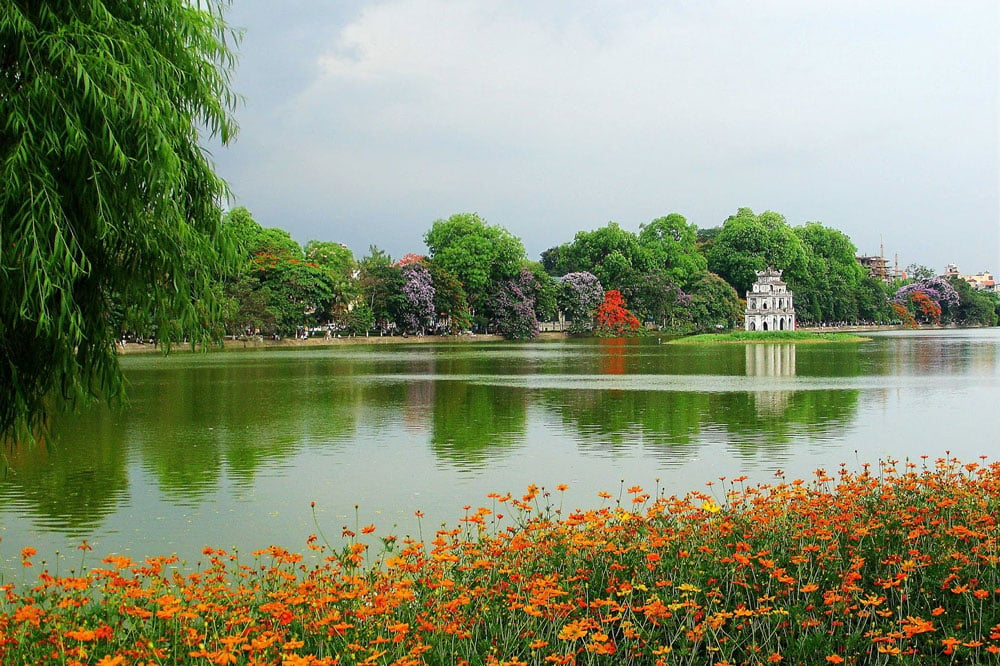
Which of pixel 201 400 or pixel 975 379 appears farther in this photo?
pixel 975 379

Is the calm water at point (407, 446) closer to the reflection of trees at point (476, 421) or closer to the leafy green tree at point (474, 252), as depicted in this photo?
the reflection of trees at point (476, 421)

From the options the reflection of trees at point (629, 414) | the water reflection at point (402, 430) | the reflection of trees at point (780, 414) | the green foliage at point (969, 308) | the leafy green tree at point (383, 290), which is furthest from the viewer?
the green foliage at point (969, 308)

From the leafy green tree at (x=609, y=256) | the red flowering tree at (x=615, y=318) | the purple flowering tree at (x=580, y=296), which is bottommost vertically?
the red flowering tree at (x=615, y=318)

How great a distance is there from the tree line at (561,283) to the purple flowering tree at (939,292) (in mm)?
274

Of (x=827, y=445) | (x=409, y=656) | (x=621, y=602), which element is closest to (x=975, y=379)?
(x=827, y=445)

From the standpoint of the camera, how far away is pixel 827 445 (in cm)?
1367

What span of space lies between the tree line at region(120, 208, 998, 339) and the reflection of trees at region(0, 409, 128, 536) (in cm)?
3531

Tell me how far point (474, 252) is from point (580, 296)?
33.8ft

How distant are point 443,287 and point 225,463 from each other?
58.2 m

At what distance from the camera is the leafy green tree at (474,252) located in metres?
74.4

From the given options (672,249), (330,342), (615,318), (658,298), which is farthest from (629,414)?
(672,249)

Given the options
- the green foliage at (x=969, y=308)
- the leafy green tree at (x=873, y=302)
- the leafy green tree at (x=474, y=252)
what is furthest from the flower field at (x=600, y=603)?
the green foliage at (x=969, y=308)

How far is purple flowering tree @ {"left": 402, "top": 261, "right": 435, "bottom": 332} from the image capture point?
67625 millimetres

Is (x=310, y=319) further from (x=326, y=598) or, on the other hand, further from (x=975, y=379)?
(x=326, y=598)
